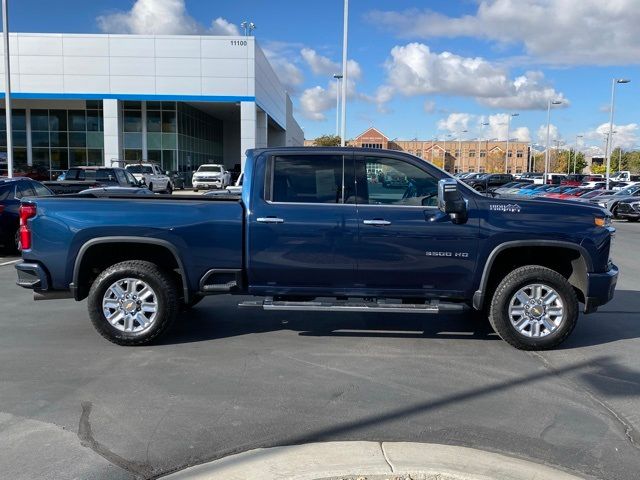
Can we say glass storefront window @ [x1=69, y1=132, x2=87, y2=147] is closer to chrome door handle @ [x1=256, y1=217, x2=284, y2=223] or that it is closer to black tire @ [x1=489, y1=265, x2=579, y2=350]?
chrome door handle @ [x1=256, y1=217, x2=284, y2=223]

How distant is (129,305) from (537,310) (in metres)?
4.26

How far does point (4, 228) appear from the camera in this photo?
11938 mm

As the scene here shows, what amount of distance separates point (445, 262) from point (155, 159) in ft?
124

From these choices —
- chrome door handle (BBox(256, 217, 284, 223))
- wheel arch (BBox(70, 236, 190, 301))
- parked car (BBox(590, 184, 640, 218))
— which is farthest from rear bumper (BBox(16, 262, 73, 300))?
parked car (BBox(590, 184, 640, 218))

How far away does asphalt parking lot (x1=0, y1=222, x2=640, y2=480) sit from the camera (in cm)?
389

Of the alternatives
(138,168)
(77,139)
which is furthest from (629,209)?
(77,139)

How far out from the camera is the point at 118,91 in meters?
37.4

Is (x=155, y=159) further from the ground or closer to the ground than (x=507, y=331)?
further from the ground

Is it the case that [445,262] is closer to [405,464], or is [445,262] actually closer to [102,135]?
[405,464]

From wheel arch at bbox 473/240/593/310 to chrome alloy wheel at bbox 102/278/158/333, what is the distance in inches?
134

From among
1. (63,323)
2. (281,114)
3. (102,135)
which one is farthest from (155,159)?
(63,323)

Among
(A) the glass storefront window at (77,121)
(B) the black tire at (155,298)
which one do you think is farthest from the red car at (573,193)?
(A) the glass storefront window at (77,121)

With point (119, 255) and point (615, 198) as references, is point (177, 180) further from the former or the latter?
point (119, 255)

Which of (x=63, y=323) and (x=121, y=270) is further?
(x=63, y=323)
